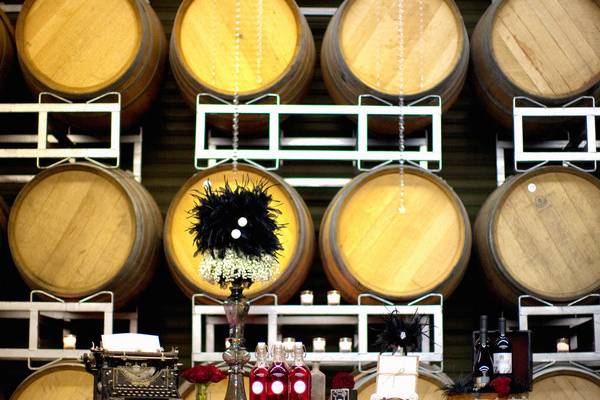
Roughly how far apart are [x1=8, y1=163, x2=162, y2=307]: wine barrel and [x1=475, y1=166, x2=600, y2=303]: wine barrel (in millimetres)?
2100

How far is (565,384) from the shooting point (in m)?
6.66

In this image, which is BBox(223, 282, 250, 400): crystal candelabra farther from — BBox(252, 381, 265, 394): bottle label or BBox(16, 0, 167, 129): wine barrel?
BBox(16, 0, 167, 129): wine barrel

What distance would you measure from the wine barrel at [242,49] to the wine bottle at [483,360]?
212 cm

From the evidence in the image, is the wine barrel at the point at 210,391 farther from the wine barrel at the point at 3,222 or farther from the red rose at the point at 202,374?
the wine barrel at the point at 3,222

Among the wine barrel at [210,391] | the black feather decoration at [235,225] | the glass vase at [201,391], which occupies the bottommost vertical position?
the wine barrel at [210,391]

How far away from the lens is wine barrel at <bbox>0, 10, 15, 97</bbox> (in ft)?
24.1

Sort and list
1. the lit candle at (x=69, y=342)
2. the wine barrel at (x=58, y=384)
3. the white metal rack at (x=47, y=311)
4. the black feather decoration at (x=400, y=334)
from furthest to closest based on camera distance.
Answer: the lit candle at (x=69, y=342) → the white metal rack at (x=47, y=311) → the wine barrel at (x=58, y=384) → the black feather decoration at (x=400, y=334)

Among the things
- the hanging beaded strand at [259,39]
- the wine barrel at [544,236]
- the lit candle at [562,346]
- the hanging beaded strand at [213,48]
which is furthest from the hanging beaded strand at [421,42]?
the lit candle at [562,346]

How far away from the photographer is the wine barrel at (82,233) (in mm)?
6879

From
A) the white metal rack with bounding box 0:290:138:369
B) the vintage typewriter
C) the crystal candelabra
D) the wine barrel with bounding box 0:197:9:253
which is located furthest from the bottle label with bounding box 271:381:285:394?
the wine barrel with bounding box 0:197:9:253

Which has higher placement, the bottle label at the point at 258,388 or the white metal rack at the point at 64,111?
the white metal rack at the point at 64,111

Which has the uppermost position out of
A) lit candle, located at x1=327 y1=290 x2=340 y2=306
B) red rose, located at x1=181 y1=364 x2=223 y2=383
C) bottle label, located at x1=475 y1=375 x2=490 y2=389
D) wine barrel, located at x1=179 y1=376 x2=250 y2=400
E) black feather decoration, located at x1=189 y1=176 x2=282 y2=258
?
black feather decoration, located at x1=189 y1=176 x2=282 y2=258

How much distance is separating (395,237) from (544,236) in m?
0.90

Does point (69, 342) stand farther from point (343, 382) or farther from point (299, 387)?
point (343, 382)
